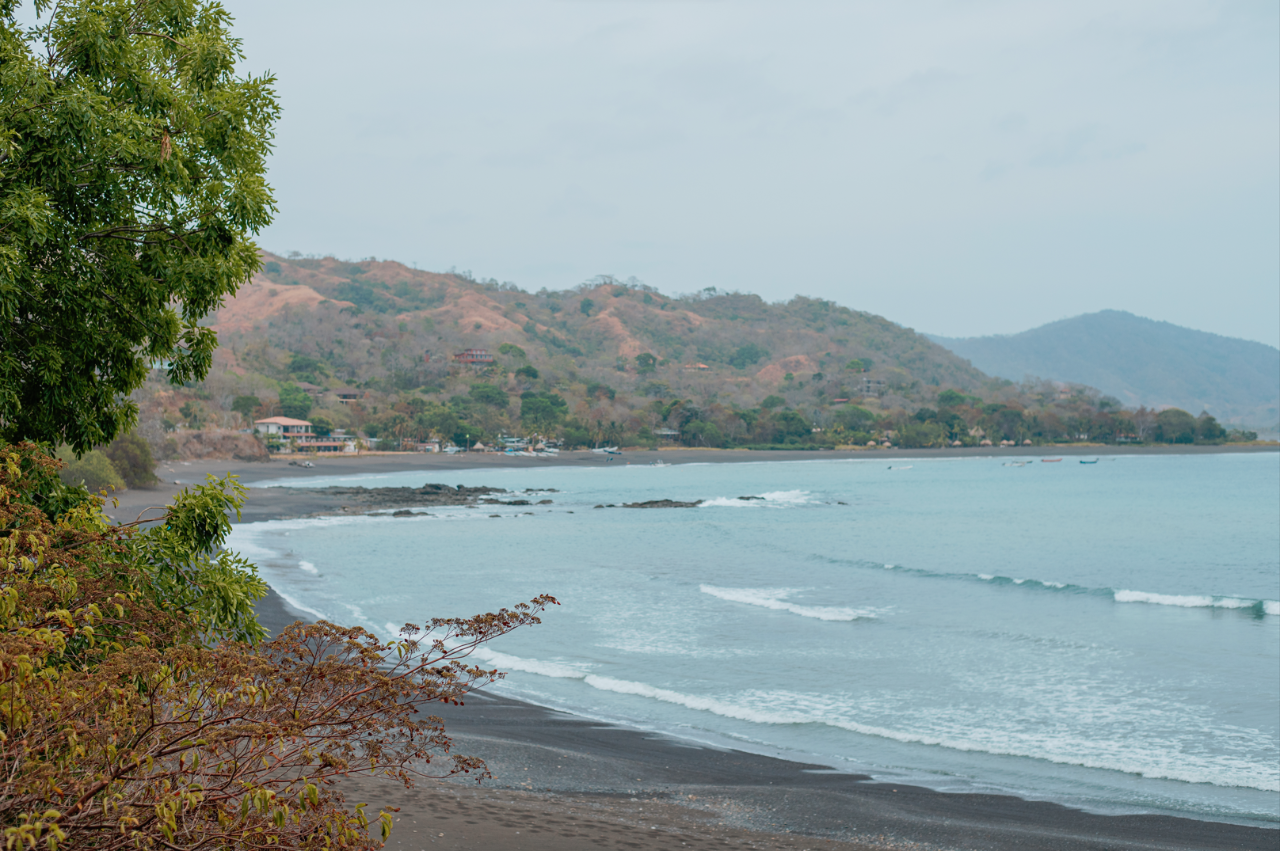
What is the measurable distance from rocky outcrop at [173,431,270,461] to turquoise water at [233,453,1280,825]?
45.3 metres

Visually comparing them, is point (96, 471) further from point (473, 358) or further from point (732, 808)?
point (473, 358)

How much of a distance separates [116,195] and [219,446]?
290ft

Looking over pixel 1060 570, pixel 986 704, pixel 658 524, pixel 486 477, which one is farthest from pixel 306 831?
pixel 486 477

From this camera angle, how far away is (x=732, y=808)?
9602 mm

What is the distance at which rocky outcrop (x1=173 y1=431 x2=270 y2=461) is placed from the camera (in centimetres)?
8469

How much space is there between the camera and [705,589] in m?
26.6

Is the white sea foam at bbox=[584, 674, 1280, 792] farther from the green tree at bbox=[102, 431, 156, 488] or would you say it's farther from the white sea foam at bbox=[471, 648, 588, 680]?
the green tree at bbox=[102, 431, 156, 488]

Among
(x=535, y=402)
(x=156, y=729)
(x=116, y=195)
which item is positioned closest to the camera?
(x=156, y=729)

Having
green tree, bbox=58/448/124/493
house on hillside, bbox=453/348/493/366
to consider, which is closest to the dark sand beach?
green tree, bbox=58/448/124/493

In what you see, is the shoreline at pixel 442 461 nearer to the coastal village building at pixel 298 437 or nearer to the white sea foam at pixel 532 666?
the coastal village building at pixel 298 437

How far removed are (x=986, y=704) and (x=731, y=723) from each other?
14.1ft

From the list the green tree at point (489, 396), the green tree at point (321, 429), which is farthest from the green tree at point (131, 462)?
the green tree at point (489, 396)

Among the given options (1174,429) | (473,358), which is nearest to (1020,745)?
(1174,429)

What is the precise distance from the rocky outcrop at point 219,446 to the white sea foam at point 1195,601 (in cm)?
7961
